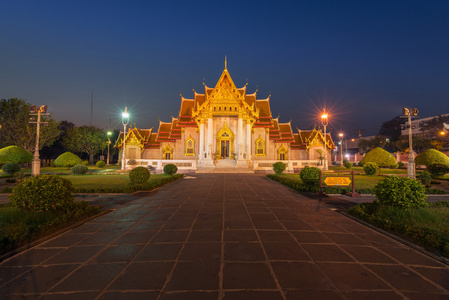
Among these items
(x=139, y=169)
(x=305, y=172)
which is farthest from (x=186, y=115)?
(x=305, y=172)

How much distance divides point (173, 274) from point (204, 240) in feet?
5.00

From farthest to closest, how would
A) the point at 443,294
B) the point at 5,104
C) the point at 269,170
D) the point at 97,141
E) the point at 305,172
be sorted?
the point at 97,141 < the point at 5,104 < the point at 269,170 < the point at 305,172 < the point at 443,294

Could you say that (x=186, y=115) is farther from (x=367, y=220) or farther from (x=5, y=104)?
(x=367, y=220)

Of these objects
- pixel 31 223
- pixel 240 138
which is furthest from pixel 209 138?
pixel 31 223

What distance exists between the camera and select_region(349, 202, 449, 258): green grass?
479cm

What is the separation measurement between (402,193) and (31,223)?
36.5ft

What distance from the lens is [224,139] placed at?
34.9 metres

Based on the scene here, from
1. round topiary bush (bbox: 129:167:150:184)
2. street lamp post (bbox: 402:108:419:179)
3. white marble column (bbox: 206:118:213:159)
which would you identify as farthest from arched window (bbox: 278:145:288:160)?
round topiary bush (bbox: 129:167:150:184)

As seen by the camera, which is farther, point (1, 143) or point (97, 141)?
point (97, 141)

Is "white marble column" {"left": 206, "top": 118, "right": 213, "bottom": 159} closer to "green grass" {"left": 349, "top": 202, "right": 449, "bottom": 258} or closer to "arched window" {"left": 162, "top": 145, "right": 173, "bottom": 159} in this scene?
"arched window" {"left": 162, "top": 145, "right": 173, "bottom": 159}

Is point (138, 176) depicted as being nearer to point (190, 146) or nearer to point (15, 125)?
point (190, 146)

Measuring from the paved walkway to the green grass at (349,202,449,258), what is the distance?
44cm

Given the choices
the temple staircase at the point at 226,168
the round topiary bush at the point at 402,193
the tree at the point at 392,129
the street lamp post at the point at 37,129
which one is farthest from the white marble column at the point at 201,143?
the tree at the point at 392,129

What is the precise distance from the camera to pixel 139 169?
564 inches
